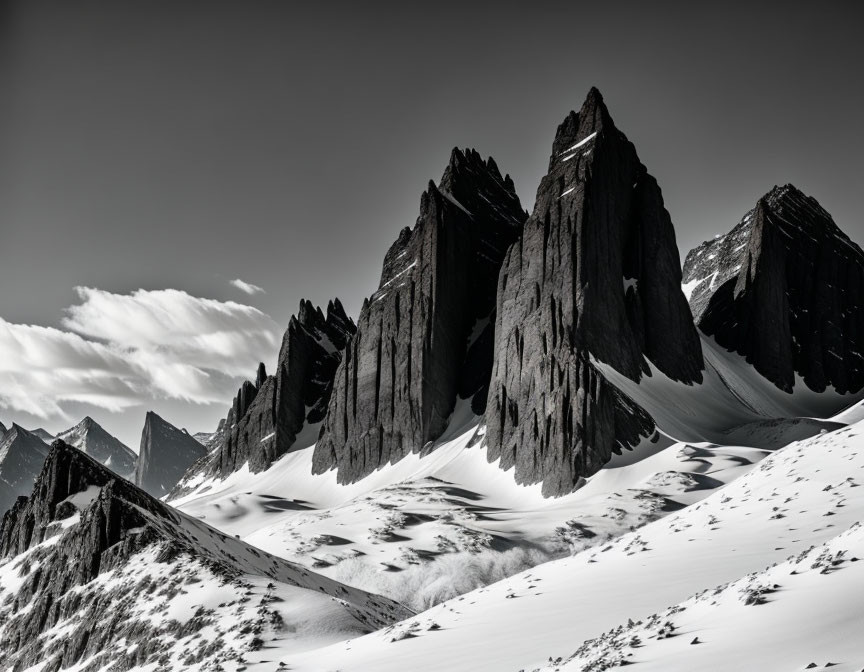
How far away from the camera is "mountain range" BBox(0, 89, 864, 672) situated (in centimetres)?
1954

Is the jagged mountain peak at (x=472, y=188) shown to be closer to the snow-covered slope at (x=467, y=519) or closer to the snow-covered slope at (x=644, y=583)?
the snow-covered slope at (x=467, y=519)

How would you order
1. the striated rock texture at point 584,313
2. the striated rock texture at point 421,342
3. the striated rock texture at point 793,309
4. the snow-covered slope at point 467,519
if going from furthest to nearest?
the striated rock texture at point 793,309 → the striated rock texture at point 421,342 → the striated rock texture at point 584,313 → the snow-covered slope at point 467,519

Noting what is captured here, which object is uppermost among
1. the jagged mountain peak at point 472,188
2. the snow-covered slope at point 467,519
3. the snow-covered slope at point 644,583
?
the jagged mountain peak at point 472,188

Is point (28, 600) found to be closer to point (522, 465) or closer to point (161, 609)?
point (161, 609)

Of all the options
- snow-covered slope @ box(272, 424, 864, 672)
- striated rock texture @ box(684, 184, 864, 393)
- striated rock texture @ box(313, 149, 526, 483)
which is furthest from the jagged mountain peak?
snow-covered slope @ box(272, 424, 864, 672)

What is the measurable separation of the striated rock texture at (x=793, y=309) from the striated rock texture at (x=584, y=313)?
31.5 metres

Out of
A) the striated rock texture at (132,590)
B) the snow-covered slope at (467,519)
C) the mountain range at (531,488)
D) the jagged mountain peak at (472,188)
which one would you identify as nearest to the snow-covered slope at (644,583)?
the mountain range at (531,488)

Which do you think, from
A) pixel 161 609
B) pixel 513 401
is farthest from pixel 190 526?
pixel 513 401

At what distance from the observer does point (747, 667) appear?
11.7 m

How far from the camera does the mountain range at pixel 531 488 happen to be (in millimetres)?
19544

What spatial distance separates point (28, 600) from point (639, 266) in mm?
120148

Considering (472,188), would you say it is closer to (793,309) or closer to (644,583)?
(793,309)

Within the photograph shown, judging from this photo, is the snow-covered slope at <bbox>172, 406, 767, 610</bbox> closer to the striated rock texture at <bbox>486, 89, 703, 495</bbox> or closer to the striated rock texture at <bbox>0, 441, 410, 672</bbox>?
the striated rock texture at <bbox>486, 89, 703, 495</bbox>

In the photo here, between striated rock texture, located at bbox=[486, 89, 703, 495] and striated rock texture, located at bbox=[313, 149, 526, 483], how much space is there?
19.8 metres
